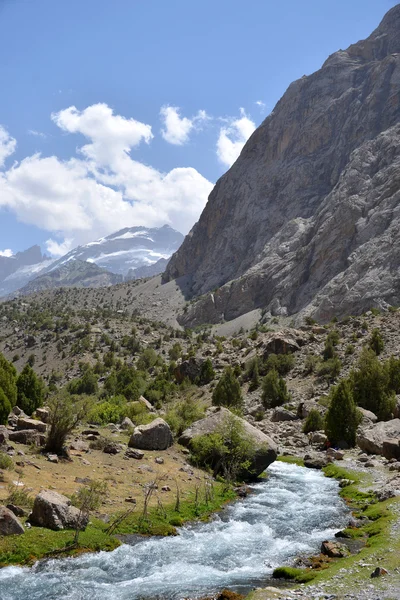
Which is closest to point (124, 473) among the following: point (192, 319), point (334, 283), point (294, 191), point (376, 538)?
point (376, 538)

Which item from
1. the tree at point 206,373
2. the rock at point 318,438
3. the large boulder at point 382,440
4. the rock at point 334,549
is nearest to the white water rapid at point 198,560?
the rock at point 334,549

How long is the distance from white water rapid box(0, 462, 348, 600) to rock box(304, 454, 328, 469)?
450 inches

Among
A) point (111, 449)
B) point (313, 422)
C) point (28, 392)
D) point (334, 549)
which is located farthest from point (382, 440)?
point (28, 392)

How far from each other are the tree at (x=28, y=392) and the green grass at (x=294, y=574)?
32.5 metres

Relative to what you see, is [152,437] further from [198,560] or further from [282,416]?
[282,416]

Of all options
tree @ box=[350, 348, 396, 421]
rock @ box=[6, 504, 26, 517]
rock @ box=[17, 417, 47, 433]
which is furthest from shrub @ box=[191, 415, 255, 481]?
tree @ box=[350, 348, 396, 421]

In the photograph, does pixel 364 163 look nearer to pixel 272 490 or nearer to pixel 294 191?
pixel 294 191

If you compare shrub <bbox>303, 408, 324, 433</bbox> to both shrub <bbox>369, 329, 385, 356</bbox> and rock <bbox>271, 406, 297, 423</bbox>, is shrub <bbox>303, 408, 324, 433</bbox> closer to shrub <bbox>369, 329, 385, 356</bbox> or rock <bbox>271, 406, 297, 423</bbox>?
rock <bbox>271, 406, 297, 423</bbox>

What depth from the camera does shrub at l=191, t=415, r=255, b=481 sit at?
32.8m

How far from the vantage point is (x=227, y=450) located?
32.6m

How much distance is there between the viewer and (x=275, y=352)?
7806cm

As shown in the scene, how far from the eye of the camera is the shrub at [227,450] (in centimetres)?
3281

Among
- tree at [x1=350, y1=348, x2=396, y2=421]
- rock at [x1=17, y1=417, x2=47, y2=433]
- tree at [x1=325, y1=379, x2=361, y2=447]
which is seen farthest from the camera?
tree at [x1=350, y1=348, x2=396, y2=421]

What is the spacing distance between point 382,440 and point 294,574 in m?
26.9
